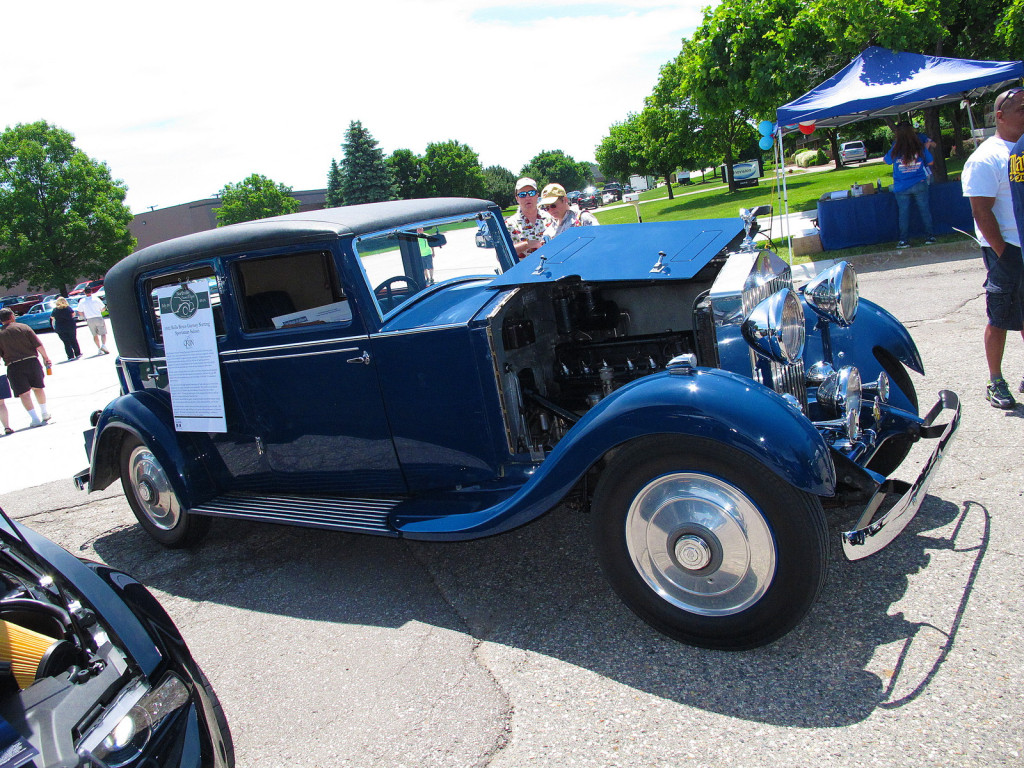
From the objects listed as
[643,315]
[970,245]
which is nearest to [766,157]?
[970,245]

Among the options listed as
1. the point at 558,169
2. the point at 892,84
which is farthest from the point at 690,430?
the point at 558,169

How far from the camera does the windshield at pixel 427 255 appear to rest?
3.47m

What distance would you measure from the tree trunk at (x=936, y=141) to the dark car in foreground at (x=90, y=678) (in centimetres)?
1432

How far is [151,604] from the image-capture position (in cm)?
224

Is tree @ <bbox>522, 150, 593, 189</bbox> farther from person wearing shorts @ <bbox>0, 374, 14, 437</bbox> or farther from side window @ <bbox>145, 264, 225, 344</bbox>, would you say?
side window @ <bbox>145, 264, 225, 344</bbox>

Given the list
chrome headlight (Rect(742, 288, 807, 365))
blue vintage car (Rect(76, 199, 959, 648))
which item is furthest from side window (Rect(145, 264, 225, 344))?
chrome headlight (Rect(742, 288, 807, 365))

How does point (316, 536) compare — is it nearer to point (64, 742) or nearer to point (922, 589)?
point (64, 742)

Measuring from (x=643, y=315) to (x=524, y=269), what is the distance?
73 centimetres

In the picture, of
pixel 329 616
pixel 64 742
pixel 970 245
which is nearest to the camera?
pixel 64 742

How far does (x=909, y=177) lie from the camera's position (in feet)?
31.9

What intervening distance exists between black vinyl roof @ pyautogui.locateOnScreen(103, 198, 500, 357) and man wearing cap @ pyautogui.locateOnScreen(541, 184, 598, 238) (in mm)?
1301

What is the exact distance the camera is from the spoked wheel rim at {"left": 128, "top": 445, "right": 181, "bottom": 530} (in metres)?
4.07

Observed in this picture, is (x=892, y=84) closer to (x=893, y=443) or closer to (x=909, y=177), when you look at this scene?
(x=909, y=177)

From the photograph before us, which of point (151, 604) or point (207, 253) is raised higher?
point (207, 253)
